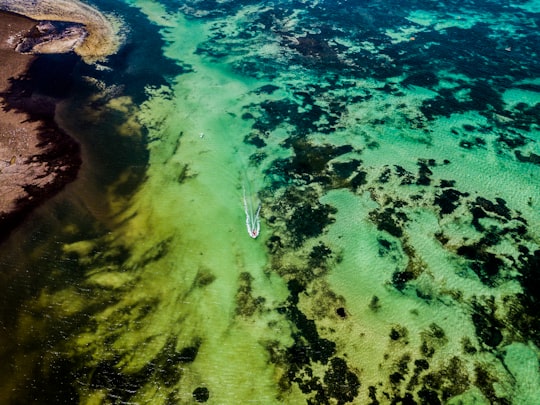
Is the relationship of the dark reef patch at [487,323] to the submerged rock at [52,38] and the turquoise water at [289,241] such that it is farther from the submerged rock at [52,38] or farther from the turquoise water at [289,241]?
the submerged rock at [52,38]

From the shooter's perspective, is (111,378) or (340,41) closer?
(111,378)

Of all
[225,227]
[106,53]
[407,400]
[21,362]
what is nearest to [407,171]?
[225,227]

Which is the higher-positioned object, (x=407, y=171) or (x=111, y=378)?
(x=407, y=171)

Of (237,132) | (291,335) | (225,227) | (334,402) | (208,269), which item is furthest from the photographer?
(237,132)

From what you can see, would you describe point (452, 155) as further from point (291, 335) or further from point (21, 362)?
point (21, 362)

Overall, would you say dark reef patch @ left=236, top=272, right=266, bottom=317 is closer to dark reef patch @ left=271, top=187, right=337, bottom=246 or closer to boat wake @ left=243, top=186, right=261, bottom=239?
boat wake @ left=243, top=186, right=261, bottom=239

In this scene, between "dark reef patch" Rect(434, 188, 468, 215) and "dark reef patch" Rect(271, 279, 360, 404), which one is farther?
"dark reef patch" Rect(434, 188, 468, 215)

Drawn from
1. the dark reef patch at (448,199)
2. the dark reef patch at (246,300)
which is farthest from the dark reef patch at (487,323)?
the dark reef patch at (246,300)

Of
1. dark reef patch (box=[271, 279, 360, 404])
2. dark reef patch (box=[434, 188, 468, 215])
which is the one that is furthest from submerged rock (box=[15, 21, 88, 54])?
dark reef patch (box=[434, 188, 468, 215])

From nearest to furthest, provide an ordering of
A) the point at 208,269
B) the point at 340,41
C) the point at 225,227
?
the point at 208,269 → the point at 225,227 → the point at 340,41
